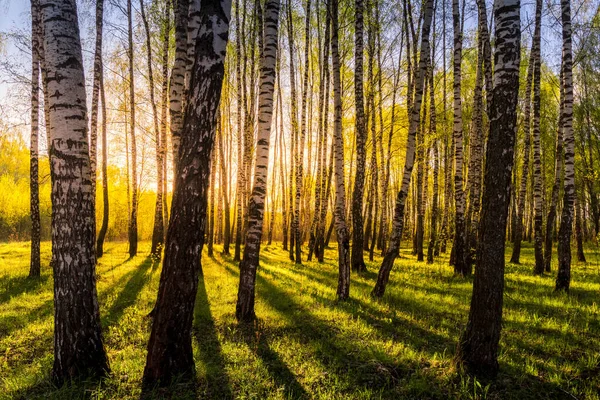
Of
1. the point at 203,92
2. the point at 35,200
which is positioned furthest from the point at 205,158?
the point at 35,200

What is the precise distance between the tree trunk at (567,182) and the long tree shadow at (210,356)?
8706 millimetres

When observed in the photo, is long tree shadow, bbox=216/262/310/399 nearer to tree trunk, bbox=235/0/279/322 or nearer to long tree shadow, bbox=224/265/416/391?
long tree shadow, bbox=224/265/416/391

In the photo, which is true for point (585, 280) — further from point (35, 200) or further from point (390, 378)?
point (35, 200)

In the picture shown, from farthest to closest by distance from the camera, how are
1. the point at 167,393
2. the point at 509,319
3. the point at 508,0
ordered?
the point at 509,319
the point at 508,0
the point at 167,393

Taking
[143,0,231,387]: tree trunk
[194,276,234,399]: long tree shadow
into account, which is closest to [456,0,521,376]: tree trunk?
[194,276,234,399]: long tree shadow

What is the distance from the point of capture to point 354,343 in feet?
16.5

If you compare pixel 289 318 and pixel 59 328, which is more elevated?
pixel 59 328

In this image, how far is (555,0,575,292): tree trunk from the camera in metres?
8.45

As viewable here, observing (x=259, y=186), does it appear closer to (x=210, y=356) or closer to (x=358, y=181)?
(x=210, y=356)

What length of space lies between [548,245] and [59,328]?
46.8 ft

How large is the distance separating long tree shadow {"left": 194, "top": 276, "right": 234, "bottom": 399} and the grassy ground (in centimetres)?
2

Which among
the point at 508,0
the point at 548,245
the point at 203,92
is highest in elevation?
the point at 508,0

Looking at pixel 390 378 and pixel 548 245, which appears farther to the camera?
pixel 548 245

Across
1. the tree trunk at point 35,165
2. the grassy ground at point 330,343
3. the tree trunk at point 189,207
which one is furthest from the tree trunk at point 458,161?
the tree trunk at point 35,165
